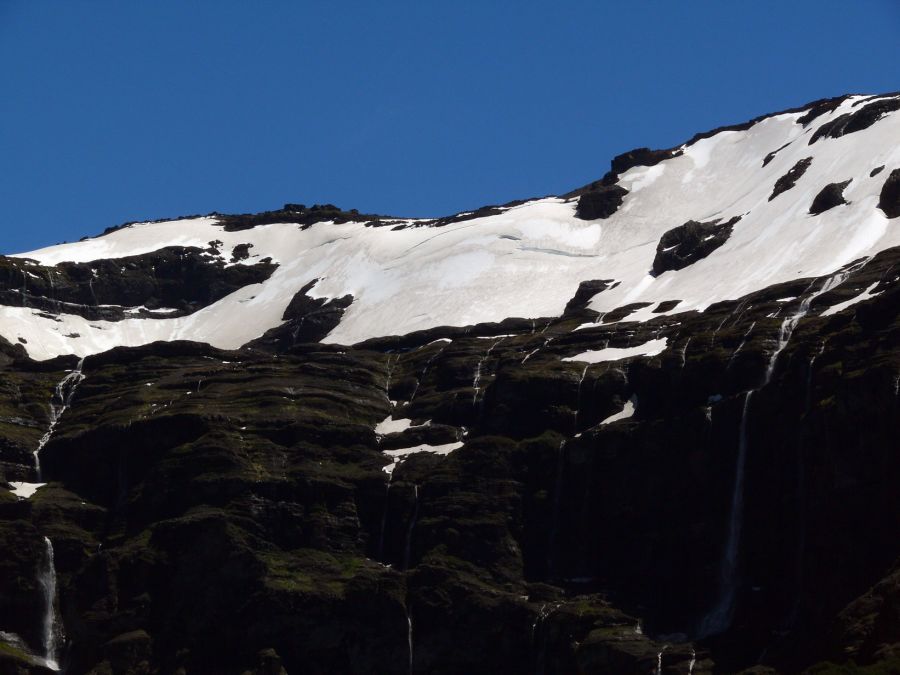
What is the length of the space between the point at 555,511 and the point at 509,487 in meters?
3.99

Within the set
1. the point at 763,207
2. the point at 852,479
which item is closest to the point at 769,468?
the point at 852,479

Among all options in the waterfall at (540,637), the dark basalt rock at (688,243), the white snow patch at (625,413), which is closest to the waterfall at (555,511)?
the white snow patch at (625,413)

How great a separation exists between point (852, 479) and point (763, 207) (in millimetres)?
68690

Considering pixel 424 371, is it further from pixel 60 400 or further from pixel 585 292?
pixel 60 400

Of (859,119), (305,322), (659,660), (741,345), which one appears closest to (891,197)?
(859,119)

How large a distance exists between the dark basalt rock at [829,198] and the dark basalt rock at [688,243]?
10604mm

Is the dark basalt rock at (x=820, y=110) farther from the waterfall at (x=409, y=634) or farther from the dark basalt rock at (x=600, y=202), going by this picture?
the waterfall at (x=409, y=634)

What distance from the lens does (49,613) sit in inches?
3947

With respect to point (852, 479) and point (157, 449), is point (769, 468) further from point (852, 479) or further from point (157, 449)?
point (157, 449)

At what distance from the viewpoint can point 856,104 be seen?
565 ft

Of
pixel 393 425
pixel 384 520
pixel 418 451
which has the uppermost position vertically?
pixel 393 425

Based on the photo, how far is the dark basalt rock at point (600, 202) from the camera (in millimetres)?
180625

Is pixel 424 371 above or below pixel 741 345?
above

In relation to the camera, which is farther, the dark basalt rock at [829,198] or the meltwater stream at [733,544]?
the dark basalt rock at [829,198]
